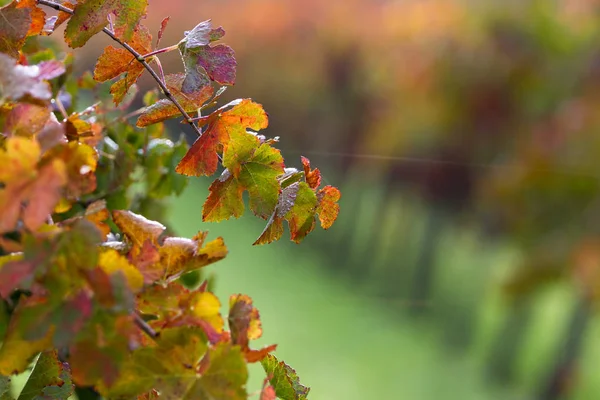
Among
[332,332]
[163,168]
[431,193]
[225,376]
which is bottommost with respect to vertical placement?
[332,332]

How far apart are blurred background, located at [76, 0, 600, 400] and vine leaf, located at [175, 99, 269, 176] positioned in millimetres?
1716

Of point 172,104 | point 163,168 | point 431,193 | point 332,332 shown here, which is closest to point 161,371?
point 172,104

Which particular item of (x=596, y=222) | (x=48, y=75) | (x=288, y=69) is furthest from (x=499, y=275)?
(x=48, y=75)

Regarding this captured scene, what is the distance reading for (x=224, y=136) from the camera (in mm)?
268

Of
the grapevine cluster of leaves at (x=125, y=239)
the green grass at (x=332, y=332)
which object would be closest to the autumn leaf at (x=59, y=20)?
the grapevine cluster of leaves at (x=125, y=239)

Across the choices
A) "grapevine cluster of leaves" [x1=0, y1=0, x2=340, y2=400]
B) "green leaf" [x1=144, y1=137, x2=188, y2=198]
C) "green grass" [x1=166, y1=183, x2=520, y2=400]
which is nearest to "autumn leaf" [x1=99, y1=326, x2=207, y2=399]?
"grapevine cluster of leaves" [x1=0, y1=0, x2=340, y2=400]

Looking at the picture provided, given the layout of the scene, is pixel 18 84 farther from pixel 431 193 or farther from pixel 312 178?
pixel 431 193

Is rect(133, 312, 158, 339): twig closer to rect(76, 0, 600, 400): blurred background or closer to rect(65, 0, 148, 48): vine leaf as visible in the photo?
rect(65, 0, 148, 48): vine leaf

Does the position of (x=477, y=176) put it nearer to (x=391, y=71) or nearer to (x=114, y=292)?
(x=391, y=71)

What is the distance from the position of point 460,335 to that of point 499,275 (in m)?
0.36

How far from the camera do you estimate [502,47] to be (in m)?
3.60

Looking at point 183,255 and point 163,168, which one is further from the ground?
point 183,255

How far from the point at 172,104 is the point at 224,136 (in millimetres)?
25

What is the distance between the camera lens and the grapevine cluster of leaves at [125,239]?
166 mm
